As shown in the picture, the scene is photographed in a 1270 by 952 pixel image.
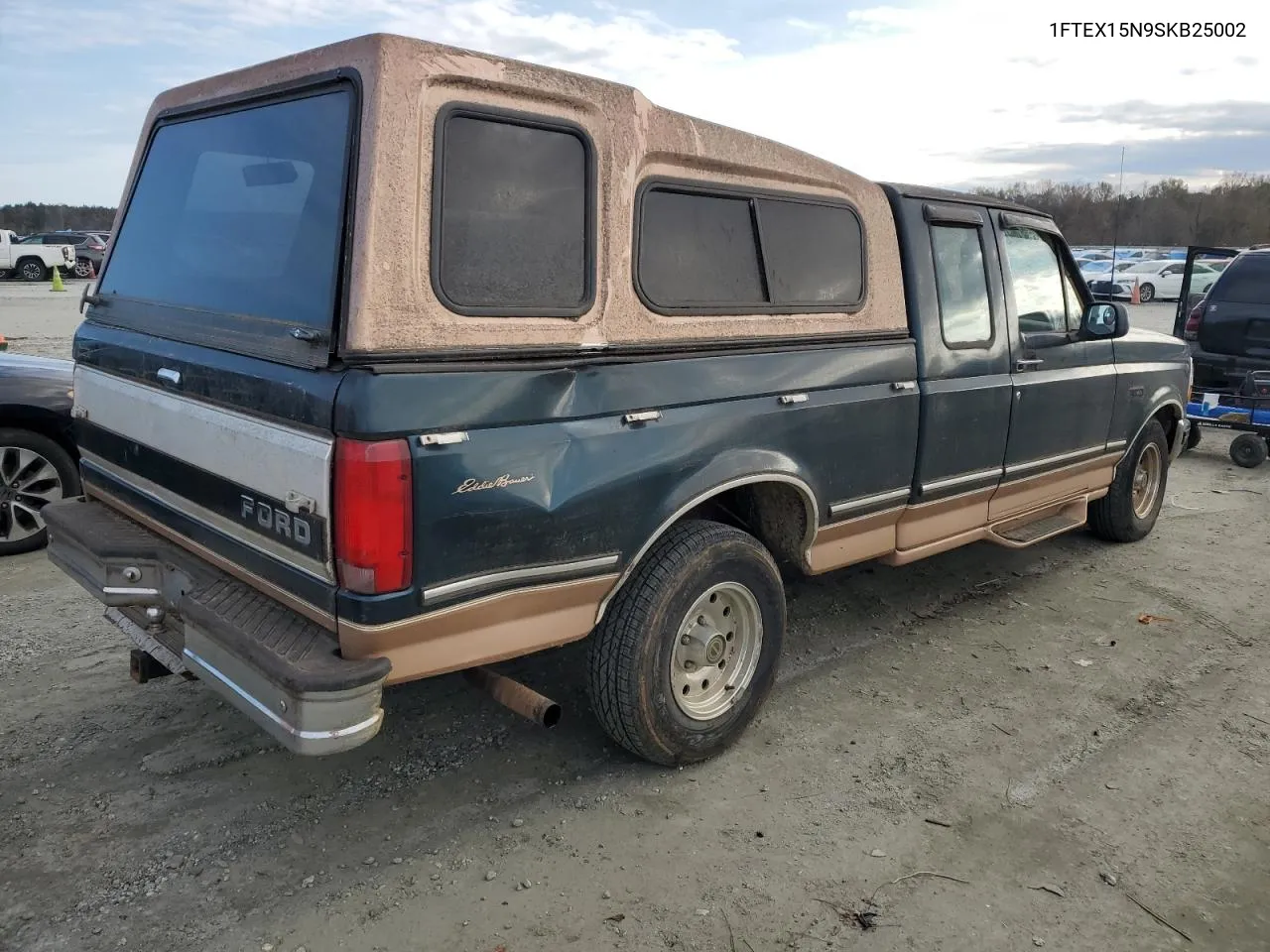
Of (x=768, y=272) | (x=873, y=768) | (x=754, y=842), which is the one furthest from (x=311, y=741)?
(x=768, y=272)

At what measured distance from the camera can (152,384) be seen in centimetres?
334

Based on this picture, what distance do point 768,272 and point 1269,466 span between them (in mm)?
7439

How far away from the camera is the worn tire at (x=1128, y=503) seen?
614 cm

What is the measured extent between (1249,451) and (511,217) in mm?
8259

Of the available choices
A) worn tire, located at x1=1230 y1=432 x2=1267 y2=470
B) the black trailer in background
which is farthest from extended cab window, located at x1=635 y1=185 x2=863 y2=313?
worn tire, located at x1=1230 y1=432 x2=1267 y2=470

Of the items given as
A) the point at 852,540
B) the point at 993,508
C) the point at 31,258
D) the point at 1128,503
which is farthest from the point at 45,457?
the point at 31,258

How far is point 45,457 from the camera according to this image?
5449 millimetres

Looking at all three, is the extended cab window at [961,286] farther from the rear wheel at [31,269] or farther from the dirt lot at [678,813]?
the rear wheel at [31,269]

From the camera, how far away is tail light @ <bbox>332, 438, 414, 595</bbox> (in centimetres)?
253

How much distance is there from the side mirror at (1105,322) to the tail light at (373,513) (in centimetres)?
412

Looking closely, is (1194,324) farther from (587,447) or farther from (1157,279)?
(1157,279)

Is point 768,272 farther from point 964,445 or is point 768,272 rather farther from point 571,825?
point 571,825

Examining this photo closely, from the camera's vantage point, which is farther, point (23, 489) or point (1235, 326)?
point (1235, 326)

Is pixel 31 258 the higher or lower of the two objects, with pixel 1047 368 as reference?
higher
